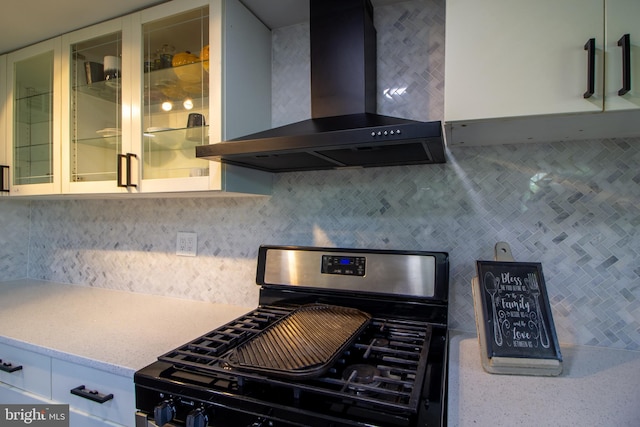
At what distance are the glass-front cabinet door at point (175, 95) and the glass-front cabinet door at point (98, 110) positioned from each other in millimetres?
73

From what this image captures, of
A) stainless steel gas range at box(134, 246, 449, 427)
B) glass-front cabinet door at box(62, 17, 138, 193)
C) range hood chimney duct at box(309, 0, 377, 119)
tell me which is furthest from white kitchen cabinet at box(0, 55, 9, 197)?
range hood chimney duct at box(309, 0, 377, 119)

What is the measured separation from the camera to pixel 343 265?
128cm

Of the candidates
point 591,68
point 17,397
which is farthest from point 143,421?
point 591,68

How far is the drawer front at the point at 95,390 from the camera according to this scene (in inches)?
38.4

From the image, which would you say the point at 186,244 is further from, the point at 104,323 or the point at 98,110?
the point at 98,110

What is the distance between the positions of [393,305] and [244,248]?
27.9 inches

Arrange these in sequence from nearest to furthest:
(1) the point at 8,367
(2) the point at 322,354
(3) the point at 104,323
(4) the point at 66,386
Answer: (2) the point at 322,354 < (4) the point at 66,386 < (1) the point at 8,367 < (3) the point at 104,323

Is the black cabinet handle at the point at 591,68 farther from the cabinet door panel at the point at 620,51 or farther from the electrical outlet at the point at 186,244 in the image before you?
the electrical outlet at the point at 186,244

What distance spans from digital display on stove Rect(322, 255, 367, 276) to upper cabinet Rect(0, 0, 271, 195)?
407mm

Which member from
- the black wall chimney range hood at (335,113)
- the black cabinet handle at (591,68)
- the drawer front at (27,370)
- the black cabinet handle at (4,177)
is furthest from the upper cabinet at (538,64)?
the black cabinet handle at (4,177)

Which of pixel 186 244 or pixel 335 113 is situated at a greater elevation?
pixel 335 113

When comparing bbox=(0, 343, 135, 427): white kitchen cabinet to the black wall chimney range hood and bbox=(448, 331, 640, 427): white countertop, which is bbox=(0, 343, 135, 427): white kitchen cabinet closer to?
the black wall chimney range hood

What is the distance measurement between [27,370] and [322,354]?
1.03m

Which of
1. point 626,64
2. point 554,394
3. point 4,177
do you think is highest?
point 626,64
